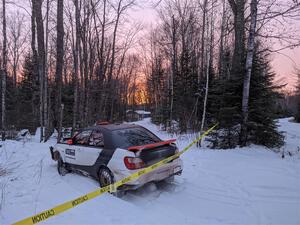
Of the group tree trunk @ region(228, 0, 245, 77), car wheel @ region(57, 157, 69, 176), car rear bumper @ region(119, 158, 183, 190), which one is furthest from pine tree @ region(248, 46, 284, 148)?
car wheel @ region(57, 157, 69, 176)

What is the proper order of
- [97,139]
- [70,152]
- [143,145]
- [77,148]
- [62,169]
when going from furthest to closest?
1. [62,169]
2. [70,152]
3. [77,148]
4. [97,139]
5. [143,145]

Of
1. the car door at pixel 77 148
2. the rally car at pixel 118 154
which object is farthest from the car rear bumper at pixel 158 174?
the car door at pixel 77 148

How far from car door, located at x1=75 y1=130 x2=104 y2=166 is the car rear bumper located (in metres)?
1.10

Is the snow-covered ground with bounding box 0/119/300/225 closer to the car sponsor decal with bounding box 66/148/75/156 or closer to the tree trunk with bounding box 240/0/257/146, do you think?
the car sponsor decal with bounding box 66/148/75/156

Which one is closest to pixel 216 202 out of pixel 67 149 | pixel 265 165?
pixel 265 165

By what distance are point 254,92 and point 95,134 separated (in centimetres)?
708

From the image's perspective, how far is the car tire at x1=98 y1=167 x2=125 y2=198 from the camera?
4.58 m

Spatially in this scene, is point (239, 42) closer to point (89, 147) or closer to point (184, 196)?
point (184, 196)

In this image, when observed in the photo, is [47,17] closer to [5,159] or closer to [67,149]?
[5,159]

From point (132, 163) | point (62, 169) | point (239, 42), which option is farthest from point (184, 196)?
point (239, 42)

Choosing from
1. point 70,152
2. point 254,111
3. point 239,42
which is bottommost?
point 70,152

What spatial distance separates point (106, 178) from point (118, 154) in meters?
0.69

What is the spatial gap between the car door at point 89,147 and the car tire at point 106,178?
0.33 meters

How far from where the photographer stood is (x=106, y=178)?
477 centimetres
